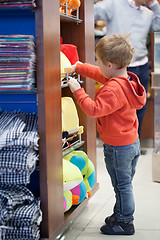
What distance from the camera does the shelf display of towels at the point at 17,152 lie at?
6.18 ft

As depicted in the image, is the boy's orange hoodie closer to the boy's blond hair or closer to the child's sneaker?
the boy's blond hair

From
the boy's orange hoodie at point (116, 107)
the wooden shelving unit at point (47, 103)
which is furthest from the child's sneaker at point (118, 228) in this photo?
the boy's orange hoodie at point (116, 107)

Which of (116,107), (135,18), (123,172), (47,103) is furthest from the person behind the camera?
(135,18)

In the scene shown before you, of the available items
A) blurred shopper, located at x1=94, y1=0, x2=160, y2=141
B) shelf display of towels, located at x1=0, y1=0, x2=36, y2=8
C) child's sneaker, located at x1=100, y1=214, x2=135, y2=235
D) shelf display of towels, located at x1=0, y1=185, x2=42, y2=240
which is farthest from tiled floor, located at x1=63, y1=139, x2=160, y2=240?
shelf display of towels, located at x1=0, y1=0, x2=36, y2=8

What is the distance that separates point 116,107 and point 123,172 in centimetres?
37

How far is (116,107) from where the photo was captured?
2.22m

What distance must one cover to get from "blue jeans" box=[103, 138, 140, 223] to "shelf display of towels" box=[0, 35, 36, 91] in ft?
2.15

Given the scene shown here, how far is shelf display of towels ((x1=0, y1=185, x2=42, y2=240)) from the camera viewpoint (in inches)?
74.6

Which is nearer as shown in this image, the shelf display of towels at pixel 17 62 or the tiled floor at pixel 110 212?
the shelf display of towels at pixel 17 62

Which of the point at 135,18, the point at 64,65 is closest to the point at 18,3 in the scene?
the point at 64,65

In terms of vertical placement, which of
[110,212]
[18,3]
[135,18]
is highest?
[135,18]

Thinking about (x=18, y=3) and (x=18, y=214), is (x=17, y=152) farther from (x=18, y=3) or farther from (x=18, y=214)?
(x=18, y=3)

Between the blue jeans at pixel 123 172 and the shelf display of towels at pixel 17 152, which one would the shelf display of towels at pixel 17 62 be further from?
the blue jeans at pixel 123 172

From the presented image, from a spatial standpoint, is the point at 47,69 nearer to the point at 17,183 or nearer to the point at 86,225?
the point at 17,183
